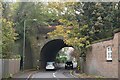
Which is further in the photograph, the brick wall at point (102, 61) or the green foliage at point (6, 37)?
the green foliage at point (6, 37)

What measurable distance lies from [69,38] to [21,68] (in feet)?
43.0

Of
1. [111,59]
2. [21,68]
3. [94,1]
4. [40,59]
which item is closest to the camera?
[111,59]

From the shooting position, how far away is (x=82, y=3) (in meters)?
37.2

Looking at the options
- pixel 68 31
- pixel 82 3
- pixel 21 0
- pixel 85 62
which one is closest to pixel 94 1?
pixel 82 3

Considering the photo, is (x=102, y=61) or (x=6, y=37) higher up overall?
(x=6, y=37)

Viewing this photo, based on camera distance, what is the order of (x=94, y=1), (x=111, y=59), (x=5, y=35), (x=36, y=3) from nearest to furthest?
(x=111, y=59), (x=5, y=35), (x=94, y=1), (x=36, y=3)

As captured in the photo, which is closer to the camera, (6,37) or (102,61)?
(102,61)

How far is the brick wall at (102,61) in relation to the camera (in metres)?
24.7

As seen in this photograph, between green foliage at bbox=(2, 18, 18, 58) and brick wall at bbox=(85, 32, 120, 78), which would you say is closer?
brick wall at bbox=(85, 32, 120, 78)

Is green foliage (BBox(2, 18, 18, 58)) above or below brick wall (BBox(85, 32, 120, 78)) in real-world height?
above

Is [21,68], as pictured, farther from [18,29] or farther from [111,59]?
[111,59]

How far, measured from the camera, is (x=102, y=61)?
2934cm

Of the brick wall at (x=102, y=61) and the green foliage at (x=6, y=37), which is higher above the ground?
the green foliage at (x=6, y=37)

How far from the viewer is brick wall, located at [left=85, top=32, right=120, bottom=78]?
24702mm
